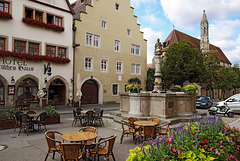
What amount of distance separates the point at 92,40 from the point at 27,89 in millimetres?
9768

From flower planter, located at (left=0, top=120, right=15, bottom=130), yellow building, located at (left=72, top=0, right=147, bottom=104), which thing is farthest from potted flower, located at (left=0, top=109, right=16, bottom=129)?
yellow building, located at (left=72, top=0, right=147, bottom=104)

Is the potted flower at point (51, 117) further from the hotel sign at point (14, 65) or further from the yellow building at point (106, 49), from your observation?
the yellow building at point (106, 49)

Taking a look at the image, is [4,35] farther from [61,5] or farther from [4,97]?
[61,5]

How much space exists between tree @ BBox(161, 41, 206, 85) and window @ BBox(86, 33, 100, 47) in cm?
1378

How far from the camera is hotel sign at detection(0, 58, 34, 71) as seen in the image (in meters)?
17.4

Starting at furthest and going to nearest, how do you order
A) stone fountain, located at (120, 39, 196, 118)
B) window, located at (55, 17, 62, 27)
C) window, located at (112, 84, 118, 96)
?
window, located at (112, 84, 118, 96), window, located at (55, 17, 62, 27), stone fountain, located at (120, 39, 196, 118)

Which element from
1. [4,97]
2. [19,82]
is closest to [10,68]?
[19,82]

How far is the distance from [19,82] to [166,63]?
78.4ft

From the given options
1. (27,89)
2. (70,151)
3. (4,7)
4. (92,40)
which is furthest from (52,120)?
(92,40)

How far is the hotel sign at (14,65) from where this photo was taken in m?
17.4

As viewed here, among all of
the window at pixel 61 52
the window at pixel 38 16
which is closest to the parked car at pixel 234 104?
the window at pixel 61 52

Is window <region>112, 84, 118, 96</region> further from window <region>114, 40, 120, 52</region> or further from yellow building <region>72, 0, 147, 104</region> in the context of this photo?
window <region>114, 40, 120, 52</region>

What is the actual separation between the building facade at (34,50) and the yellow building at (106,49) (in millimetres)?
1524

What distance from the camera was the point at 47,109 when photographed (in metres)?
11.8
